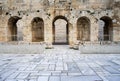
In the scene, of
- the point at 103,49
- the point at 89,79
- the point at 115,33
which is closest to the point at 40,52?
the point at 103,49

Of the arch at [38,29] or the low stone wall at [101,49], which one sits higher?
the arch at [38,29]

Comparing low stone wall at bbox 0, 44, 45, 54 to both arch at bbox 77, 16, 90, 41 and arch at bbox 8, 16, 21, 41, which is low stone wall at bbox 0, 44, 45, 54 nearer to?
arch at bbox 8, 16, 21, 41

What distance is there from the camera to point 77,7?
683 inches

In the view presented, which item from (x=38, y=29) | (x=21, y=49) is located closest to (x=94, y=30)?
(x=38, y=29)

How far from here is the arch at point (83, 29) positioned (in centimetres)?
1858

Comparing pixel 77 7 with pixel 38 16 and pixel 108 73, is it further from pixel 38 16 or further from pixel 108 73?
pixel 108 73

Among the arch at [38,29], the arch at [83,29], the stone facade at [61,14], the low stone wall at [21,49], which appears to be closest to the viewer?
the low stone wall at [21,49]

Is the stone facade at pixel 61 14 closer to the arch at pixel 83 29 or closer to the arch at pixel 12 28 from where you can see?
the arch at pixel 12 28

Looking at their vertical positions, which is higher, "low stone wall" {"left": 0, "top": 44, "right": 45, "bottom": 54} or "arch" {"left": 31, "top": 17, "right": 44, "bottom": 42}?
"arch" {"left": 31, "top": 17, "right": 44, "bottom": 42}

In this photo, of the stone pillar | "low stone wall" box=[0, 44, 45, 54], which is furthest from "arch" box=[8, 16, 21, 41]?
the stone pillar

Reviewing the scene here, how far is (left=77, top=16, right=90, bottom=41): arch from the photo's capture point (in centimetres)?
1858

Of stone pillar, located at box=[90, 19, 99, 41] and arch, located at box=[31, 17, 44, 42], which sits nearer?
stone pillar, located at box=[90, 19, 99, 41]

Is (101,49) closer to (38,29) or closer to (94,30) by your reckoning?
(94,30)

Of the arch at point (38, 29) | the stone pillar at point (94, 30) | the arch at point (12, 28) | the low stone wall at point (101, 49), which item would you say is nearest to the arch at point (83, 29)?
the stone pillar at point (94, 30)
